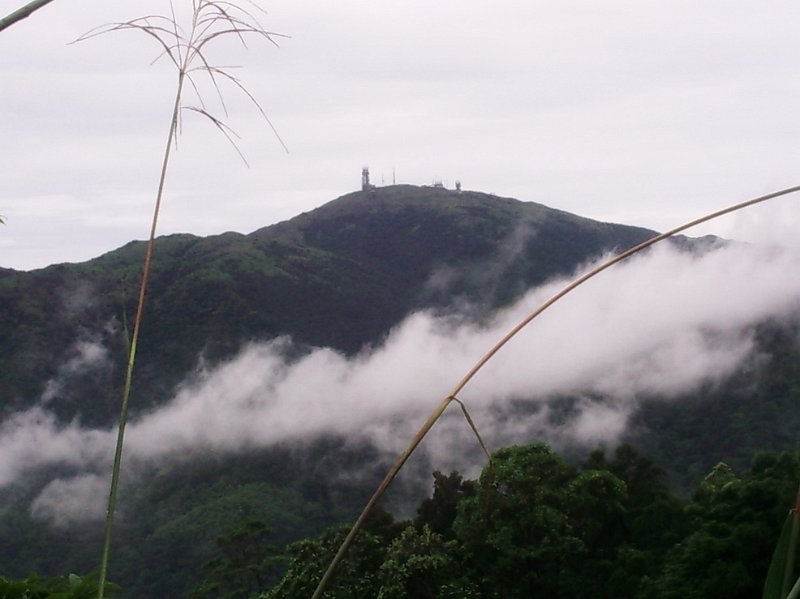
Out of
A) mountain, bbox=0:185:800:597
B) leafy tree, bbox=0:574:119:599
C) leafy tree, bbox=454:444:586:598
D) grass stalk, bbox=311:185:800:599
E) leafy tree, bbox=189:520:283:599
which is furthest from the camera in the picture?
mountain, bbox=0:185:800:597

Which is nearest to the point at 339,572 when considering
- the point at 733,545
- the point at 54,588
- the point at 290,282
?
the point at 733,545

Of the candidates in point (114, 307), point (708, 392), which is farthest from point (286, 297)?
point (708, 392)

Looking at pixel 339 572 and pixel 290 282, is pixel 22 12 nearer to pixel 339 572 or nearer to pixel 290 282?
pixel 339 572

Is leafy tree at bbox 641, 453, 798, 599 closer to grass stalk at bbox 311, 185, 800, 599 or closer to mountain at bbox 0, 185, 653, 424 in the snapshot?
grass stalk at bbox 311, 185, 800, 599

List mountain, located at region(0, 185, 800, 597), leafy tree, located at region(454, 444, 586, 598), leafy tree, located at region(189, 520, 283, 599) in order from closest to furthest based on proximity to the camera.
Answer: leafy tree, located at region(454, 444, 586, 598)
leafy tree, located at region(189, 520, 283, 599)
mountain, located at region(0, 185, 800, 597)

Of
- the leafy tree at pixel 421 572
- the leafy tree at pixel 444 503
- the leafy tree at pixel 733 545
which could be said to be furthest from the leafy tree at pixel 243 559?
the leafy tree at pixel 733 545

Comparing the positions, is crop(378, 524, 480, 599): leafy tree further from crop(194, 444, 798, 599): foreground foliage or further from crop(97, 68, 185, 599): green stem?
crop(97, 68, 185, 599): green stem

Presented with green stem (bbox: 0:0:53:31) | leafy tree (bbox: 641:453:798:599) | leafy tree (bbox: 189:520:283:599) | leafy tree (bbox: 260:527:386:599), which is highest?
green stem (bbox: 0:0:53:31)

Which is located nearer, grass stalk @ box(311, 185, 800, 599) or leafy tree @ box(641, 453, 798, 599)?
grass stalk @ box(311, 185, 800, 599)

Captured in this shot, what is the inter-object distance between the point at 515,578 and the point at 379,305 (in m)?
84.0

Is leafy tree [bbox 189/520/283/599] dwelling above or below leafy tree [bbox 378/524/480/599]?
below

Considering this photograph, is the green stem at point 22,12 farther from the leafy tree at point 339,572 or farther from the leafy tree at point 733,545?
the leafy tree at point 339,572

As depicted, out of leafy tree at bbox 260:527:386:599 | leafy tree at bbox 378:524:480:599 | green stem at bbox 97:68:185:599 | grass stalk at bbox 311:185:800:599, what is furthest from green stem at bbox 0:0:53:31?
leafy tree at bbox 260:527:386:599

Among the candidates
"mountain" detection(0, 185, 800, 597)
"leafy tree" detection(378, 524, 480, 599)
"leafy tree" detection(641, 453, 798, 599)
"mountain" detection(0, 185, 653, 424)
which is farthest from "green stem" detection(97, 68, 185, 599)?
"mountain" detection(0, 185, 653, 424)
